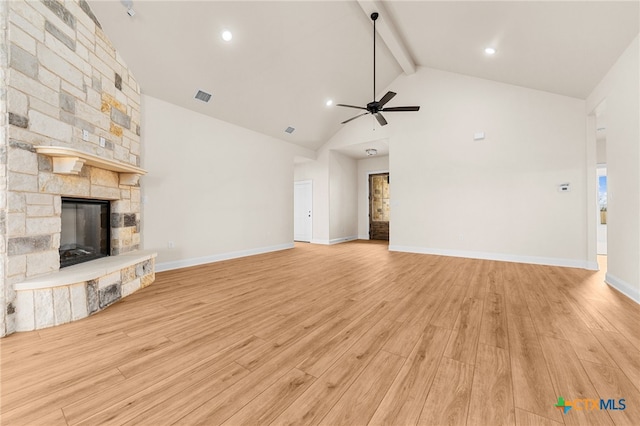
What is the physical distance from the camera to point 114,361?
1614mm

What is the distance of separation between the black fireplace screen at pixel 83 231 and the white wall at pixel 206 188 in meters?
0.68

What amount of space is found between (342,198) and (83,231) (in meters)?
6.26

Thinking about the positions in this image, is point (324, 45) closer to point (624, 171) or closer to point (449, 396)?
point (624, 171)

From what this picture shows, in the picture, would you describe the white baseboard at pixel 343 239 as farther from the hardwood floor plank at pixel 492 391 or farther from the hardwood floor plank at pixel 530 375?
the hardwood floor plank at pixel 492 391

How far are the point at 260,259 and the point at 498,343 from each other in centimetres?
419

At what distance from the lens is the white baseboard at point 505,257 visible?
172 inches

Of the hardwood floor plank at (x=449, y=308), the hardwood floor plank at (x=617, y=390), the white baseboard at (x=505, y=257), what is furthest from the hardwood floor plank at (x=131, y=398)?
the white baseboard at (x=505, y=257)

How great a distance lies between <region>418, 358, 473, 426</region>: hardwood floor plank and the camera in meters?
1.14

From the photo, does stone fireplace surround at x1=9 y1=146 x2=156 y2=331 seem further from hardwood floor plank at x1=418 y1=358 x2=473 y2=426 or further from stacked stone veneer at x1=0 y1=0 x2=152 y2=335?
hardwood floor plank at x1=418 y1=358 x2=473 y2=426

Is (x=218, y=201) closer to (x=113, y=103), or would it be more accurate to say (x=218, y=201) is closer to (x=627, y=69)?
(x=113, y=103)

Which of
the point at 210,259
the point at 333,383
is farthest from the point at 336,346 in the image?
the point at 210,259

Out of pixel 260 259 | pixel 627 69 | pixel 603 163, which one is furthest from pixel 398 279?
pixel 603 163

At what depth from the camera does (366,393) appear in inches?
51.6

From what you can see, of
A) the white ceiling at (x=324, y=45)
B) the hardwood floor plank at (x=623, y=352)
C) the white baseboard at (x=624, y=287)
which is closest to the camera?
the hardwood floor plank at (x=623, y=352)
